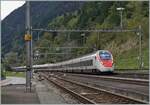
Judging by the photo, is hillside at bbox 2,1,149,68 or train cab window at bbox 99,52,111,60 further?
hillside at bbox 2,1,149,68

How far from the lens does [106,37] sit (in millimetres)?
115875

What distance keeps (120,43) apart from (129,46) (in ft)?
28.4

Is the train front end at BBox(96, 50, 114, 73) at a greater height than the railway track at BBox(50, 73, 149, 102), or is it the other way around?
the train front end at BBox(96, 50, 114, 73)

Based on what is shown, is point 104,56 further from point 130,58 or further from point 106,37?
point 106,37

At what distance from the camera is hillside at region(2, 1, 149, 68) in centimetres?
9126

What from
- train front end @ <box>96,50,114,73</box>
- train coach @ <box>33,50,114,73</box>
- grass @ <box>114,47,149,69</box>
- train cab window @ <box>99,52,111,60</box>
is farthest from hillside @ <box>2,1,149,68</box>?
A: train front end @ <box>96,50,114,73</box>

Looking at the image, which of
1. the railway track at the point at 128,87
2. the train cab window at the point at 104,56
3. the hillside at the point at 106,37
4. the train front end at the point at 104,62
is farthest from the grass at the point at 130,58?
the railway track at the point at 128,87

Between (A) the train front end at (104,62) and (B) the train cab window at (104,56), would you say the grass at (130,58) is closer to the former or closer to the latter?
(B) the train cab window at (104,56)

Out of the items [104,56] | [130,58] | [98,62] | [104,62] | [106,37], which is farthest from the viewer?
[106,37]

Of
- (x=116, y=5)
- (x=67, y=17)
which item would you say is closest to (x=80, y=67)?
(x=116, y=5)

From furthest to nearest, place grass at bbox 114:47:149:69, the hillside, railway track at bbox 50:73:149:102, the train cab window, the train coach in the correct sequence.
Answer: the hillside → grass at bbox 114:47:149:69 → the train cab window → the train coach → railway track at bbox 50:73:149:102

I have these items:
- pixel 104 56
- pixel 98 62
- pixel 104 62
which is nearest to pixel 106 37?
pixel 104 56

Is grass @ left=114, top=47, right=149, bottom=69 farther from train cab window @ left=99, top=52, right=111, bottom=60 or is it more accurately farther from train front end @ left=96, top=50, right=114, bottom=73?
train front end @ left=96, top=50, right=114, bottom=73

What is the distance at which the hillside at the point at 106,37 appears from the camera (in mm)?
91256
